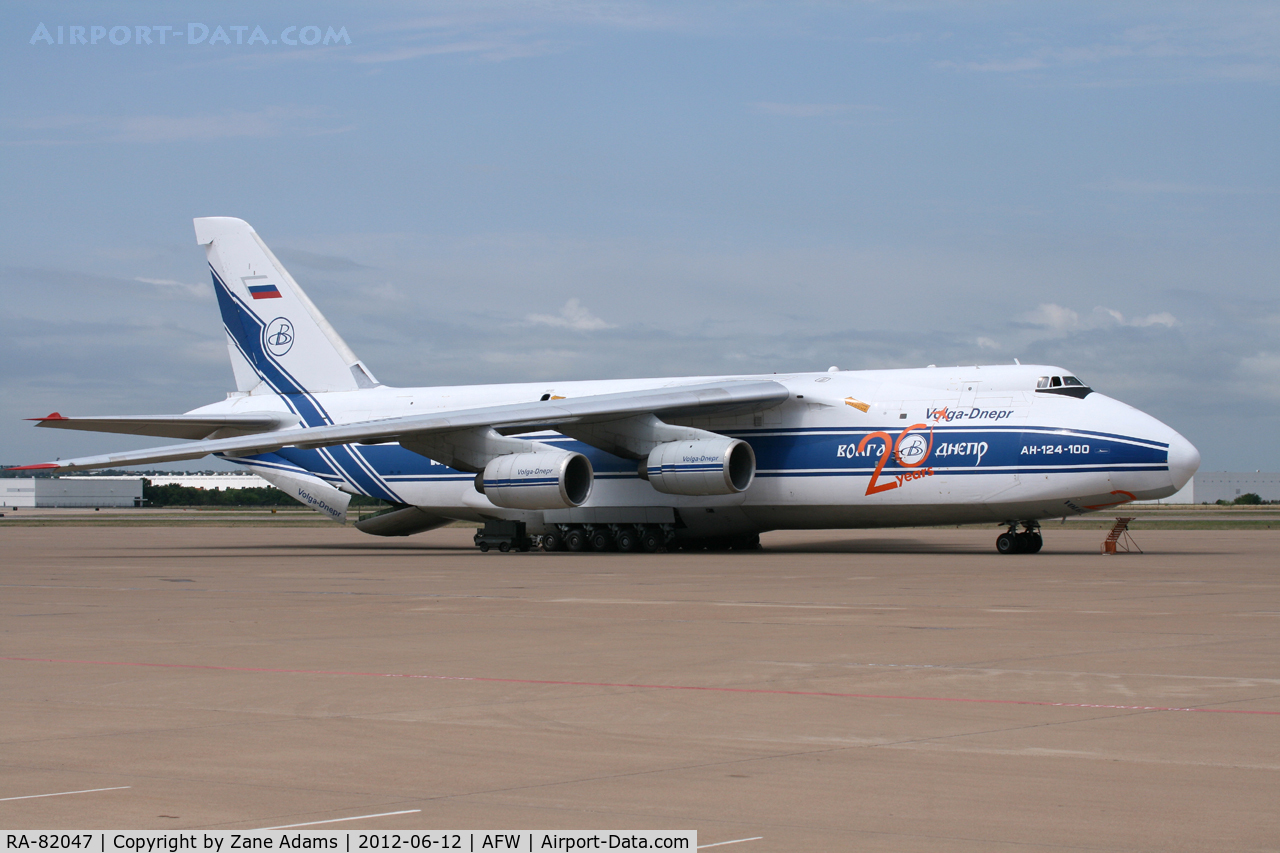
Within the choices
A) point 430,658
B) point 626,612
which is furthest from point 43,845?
point 626,612

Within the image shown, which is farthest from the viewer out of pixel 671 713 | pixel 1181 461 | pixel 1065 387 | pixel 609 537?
pixel 609 537

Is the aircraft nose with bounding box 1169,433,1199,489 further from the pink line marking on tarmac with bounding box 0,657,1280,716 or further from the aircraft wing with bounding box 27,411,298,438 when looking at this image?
the aircraft wing with bounding box 27,411,298,438

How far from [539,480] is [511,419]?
4.65 feet

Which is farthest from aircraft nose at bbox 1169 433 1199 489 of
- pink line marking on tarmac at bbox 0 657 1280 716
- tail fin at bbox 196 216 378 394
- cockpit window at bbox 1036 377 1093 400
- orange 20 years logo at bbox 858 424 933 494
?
tail fin at bbox 196 216 378 394

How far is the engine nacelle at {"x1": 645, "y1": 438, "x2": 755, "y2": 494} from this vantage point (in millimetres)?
27422

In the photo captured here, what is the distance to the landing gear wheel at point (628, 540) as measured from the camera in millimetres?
30594

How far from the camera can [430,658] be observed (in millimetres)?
10828

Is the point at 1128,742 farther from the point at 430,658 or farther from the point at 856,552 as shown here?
the point at 856,552

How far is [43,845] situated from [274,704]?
347 centimetres

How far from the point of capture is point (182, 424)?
1282 inches

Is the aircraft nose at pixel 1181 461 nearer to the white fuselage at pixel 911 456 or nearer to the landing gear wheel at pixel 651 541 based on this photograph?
the white fuselage at pixel 911 456

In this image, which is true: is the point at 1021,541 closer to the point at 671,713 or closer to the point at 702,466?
the point at 702,466

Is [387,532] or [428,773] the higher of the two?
[387,532]
